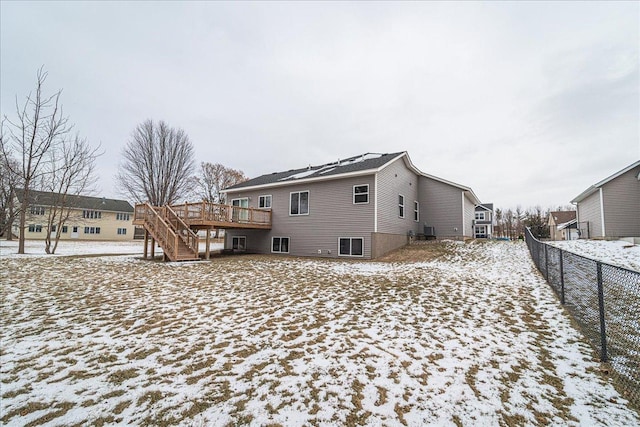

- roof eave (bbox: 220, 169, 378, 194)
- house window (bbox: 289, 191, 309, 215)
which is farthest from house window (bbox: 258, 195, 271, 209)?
house window (bbox: 289, 191, 309, 215)

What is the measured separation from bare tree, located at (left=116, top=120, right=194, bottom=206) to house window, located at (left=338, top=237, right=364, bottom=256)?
20.3 meters

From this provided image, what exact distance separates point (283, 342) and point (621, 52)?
1763 cm

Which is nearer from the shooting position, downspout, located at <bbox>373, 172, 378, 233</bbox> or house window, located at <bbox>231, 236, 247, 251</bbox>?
downspout, located at <bbox>373, 172, 378, 233</bbox>

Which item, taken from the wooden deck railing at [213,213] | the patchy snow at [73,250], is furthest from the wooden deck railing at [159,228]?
the patchy snow at [73,250]

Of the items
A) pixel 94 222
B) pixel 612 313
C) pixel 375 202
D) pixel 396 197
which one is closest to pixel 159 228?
pixel 375 202

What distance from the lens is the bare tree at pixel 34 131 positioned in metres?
12.3

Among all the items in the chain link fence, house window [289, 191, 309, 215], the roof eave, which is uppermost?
the roof eave

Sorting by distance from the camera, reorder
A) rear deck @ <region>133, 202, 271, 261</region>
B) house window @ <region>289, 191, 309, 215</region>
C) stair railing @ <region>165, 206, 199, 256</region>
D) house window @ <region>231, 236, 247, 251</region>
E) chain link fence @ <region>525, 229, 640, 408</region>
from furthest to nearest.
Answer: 1. house window @ <region>231, 236, 247, 251</region>
2. house window @ <region>289, 191, 309, 215</region>
3. stair railing @ <region>165, 206, 199, 256</region>
4. rear deck @ <region>133, 202, 271, 261</region>
5. chain link fence @ <region>525, 229, 640, 408</region>

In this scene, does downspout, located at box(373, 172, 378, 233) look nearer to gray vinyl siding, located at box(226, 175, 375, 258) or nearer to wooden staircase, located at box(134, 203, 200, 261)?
gray vinyl siding, located at box(226, 175, 375, 258)

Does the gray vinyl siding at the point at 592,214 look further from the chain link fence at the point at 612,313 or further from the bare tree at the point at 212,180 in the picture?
the bare tree at the point at 212,180

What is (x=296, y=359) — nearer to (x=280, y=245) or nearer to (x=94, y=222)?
(x=280, y=245)

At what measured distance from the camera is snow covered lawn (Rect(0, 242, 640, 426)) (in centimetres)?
233

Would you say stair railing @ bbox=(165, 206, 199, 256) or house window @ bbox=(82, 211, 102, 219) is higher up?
house window @ bbox=(82, 211, 102, 219)

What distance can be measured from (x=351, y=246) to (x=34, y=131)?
16897 millimetres
